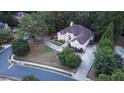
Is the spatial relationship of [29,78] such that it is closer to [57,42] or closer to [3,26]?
[57,42]

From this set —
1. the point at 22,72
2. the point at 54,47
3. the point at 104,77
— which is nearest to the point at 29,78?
the point at 22,72

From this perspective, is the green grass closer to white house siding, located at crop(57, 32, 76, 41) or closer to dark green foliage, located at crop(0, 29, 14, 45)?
white house siding, located at crop(57, 32, 76, 41)

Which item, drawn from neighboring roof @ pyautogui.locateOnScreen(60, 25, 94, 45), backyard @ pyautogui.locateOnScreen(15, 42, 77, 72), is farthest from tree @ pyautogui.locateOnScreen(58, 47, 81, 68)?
neighboring roof @ pyautogui.locateOnScreen(60, 25, 94, 45)

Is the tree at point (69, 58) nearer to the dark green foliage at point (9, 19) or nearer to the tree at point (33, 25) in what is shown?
the tree at point (33, 25)

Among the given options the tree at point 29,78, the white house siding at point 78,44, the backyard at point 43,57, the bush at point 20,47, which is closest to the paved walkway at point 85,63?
the white house siding at point 78,44
